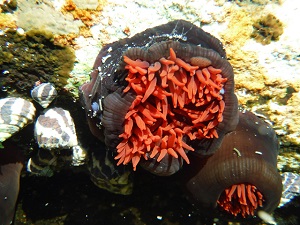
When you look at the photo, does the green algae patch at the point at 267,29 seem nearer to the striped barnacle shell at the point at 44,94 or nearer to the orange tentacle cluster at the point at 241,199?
the orange tentacle cluster at the point at 241,199

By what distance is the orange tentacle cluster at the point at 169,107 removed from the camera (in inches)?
89.2

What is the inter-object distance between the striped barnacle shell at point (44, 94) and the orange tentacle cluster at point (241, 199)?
6.42 feet

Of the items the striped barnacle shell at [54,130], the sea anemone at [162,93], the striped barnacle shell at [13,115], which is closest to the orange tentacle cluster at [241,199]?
the sea anemone at [162,93]

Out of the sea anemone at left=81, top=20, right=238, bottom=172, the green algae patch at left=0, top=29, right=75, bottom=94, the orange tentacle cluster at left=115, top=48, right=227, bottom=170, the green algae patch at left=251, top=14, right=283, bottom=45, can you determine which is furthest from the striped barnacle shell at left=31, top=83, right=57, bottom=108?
the green algae patch at left=251, top=14, right=283, bottom=45

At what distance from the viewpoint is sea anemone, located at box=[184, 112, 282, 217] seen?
9.38 ft

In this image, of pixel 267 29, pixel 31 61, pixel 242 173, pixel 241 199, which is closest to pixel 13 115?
pixel 31 61

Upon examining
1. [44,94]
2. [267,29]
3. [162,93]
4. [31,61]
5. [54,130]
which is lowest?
[54,130]

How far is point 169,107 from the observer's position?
8.30 feet

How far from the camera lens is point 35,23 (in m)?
2.54

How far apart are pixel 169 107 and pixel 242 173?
984mm

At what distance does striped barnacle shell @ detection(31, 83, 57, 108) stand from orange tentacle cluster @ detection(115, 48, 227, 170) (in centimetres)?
88

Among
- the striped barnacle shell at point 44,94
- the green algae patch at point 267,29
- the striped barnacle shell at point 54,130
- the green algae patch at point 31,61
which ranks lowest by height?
the striped barnacle shell at point 54,130

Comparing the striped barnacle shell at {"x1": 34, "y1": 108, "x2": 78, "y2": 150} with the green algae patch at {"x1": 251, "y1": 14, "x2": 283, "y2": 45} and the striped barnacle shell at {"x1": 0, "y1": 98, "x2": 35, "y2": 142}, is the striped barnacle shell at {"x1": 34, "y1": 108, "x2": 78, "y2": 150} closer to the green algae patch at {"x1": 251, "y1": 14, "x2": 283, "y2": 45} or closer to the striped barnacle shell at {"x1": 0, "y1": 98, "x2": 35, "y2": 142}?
the striped barnacle shell at {"x1": 0, "y1": 98, "x2": 35, "y2": 142}

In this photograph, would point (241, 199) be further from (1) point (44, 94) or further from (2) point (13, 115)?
(2) point (13, 115)
